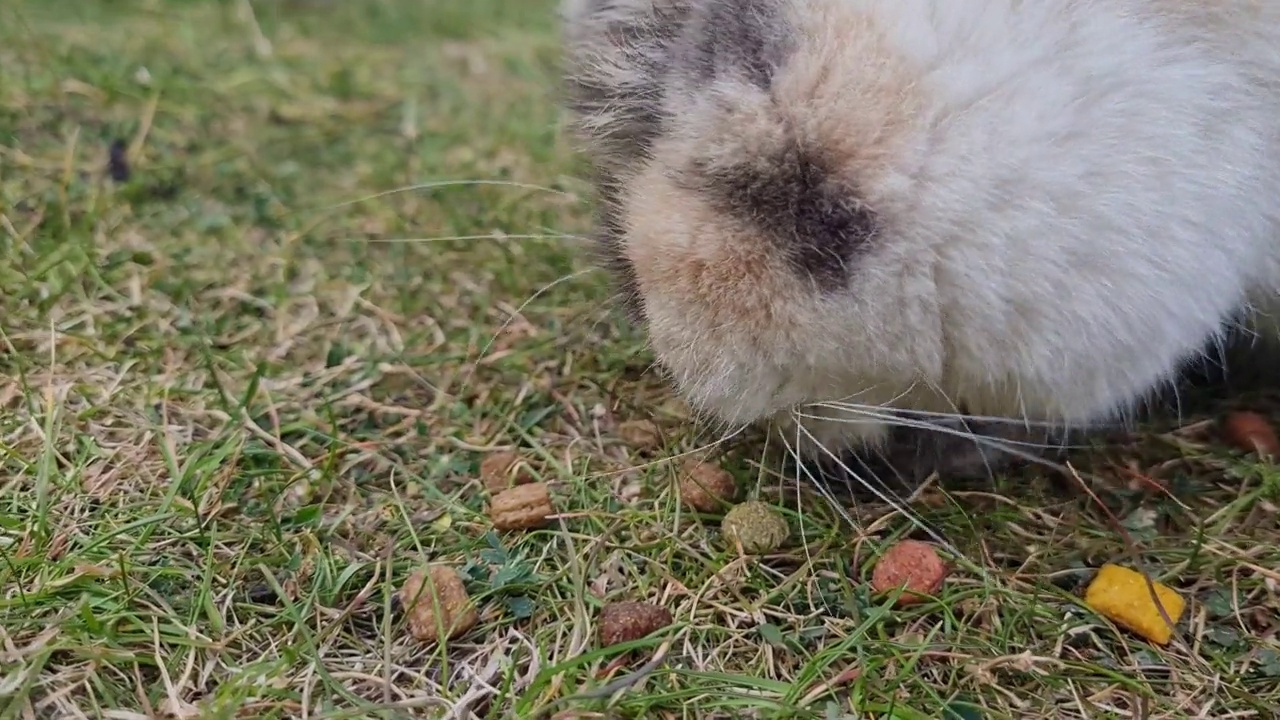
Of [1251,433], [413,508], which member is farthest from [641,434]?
[1251,433]

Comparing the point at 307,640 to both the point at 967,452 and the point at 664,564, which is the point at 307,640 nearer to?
the point at 664,564

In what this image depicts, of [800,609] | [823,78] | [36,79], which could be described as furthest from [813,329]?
[36,79]

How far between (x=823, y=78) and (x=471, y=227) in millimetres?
1246

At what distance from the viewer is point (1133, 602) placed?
145cm

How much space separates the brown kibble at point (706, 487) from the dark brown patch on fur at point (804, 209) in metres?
0.48

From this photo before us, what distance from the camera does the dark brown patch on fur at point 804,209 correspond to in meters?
1.30

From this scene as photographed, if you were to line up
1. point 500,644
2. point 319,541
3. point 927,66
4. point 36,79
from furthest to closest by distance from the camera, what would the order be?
1. point 36,79
2. point 319,541
3. point 500,644
4. point 927,66

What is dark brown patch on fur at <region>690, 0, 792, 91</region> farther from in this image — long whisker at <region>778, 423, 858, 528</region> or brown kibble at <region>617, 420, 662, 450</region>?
brown kibble at <region>617, 420, 662, 450</region>

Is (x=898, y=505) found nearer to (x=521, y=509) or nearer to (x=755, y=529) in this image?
(x=755, y=529)

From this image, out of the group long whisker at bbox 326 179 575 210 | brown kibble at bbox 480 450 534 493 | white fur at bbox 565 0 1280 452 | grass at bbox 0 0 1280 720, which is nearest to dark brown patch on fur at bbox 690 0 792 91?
white fur at bbox 565 0 1280 452

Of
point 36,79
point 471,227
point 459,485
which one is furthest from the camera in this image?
point 36,79

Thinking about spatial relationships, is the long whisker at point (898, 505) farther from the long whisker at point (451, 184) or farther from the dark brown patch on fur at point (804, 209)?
the long whisker at point (451, 184)

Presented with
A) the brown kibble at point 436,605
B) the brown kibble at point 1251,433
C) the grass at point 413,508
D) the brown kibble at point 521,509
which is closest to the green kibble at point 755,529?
the grass at point 413,508

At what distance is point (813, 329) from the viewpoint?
4.38ft
